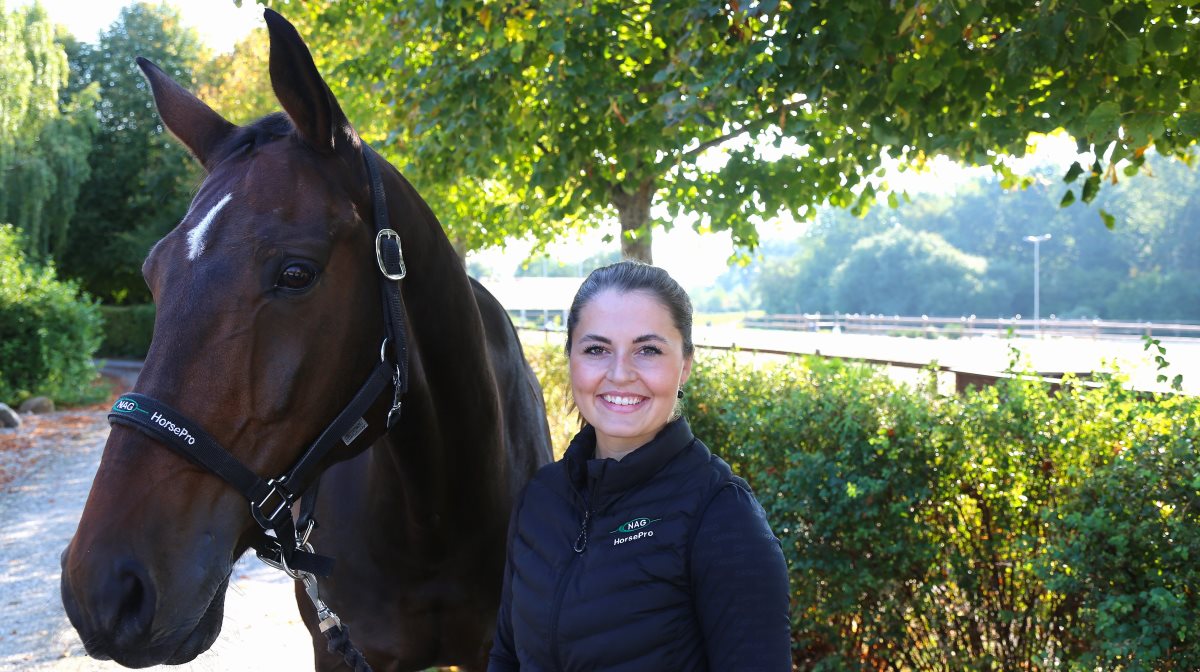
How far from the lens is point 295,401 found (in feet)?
6.24

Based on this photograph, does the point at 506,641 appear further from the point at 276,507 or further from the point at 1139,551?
the point at 1139,551

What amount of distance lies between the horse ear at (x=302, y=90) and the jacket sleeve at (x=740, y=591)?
1.24 meters

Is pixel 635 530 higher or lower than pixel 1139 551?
higher

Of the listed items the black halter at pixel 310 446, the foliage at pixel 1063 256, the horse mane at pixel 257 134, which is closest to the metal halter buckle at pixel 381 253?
the black halter at pixel 310 446

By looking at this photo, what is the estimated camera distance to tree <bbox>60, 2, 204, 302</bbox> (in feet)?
103

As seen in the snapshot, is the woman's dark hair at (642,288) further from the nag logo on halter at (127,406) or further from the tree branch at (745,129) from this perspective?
the tree branch at (745,129)

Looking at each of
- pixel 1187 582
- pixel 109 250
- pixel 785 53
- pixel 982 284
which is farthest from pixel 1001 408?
pixel 982 284

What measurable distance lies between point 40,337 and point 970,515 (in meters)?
17.8

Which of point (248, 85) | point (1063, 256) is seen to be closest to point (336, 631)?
point (248, 85)

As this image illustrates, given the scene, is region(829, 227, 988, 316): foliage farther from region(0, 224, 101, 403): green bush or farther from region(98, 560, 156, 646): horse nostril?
region(98, 560, 156, 646): horse nostril

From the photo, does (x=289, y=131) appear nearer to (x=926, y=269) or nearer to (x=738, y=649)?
(x=738, y=649)

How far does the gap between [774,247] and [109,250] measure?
115 metres

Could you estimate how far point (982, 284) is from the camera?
215 ft

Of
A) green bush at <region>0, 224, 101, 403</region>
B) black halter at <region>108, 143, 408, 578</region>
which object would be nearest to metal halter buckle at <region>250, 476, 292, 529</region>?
black halter at <region>108, 143, 408, 578</region>
